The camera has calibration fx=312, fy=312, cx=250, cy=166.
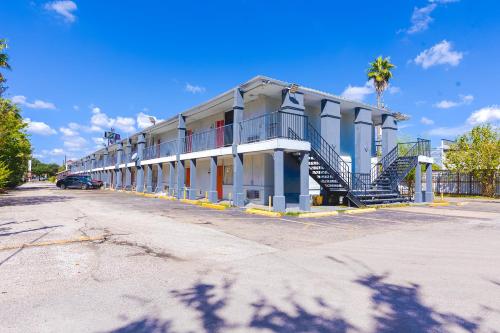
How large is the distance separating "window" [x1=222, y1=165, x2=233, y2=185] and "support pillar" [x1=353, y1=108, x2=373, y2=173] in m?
8.15

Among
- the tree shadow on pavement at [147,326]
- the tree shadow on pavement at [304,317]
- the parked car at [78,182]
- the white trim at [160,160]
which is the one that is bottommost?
the tree shadow on pavement at [147,326]

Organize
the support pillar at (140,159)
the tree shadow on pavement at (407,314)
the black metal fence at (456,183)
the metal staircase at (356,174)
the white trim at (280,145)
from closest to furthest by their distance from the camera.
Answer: the tree shadow on pavement at (407,314) → the white trim at (280,145) → the metal staircase at (356,174) → the black metal fence at (456,183) → the support pillar at (140,159)

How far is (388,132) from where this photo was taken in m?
21.5

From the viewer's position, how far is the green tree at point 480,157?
87.0 feet

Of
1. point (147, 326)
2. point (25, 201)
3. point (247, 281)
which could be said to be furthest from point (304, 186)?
point (25, 201)

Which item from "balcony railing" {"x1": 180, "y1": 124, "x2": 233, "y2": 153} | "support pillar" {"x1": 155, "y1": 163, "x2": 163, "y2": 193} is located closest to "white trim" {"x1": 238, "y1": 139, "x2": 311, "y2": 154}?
"balcony railing" {"x1": 180, "y1": 124, "x2": 233, "y2": 153}

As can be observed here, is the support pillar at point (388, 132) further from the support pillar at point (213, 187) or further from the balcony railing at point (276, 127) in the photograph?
the support pillar at point (213, 187)

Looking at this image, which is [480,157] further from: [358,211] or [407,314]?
[407,314]

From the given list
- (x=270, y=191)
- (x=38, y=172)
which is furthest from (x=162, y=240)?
(x=38, y=172)

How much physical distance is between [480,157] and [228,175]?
22.3 m

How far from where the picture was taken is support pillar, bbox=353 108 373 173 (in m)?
19.5

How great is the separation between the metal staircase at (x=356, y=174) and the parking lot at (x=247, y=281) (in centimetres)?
683

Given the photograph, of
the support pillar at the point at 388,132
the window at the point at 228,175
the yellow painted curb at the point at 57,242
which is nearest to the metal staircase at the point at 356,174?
the support pillar at the point at 388,132

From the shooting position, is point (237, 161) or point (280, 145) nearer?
point (280, 145)
